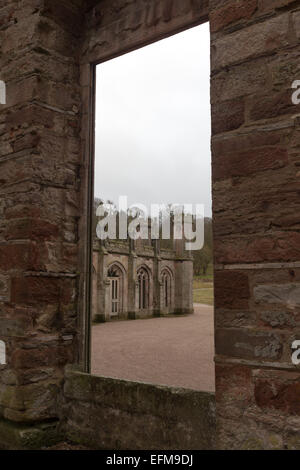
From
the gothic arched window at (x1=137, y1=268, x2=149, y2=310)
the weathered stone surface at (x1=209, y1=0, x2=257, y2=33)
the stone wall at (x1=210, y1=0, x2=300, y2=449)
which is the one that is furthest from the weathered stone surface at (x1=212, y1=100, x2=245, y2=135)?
the gothic arched window at (x1=137, y1=268, x2=149, y2=310)

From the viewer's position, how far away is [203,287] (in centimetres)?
3269

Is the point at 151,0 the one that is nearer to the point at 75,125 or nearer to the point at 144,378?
the point at 75,125

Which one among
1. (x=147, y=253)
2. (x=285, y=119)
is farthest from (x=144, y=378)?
(x=147, y=253)

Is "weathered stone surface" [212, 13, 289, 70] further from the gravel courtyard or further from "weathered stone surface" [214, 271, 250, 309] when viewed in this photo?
the gravel courtyard

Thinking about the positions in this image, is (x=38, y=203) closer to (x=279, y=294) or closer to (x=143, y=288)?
(x=279, y=294)

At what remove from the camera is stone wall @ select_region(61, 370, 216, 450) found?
3043 millimetres

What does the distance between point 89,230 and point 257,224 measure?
219cm

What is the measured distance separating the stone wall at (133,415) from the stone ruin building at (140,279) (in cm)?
1728

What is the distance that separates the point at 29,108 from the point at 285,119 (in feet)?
8.04

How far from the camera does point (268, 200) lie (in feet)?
7.00

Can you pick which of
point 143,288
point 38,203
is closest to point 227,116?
point 38,203

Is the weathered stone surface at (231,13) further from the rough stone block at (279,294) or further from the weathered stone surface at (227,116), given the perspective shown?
the rough stone block at (279,294)

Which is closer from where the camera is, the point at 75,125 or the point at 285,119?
the point at 285,119

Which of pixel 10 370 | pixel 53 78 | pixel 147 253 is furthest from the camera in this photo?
pixel 147 253
